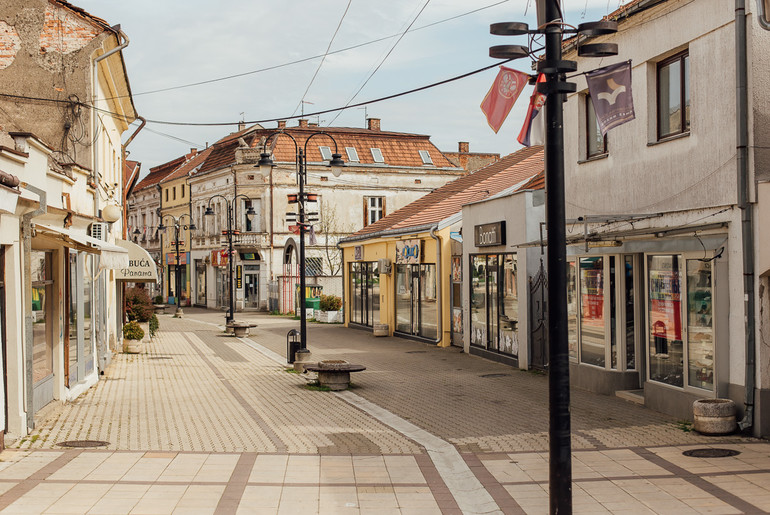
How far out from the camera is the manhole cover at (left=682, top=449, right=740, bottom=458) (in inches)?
393

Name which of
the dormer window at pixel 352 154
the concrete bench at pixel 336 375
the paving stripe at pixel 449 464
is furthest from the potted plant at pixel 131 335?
the dormer window at pixel 352 154

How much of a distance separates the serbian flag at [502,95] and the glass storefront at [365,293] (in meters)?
23.2

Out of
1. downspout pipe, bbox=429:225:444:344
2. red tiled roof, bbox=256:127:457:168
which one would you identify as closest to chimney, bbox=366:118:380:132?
red tiled roof, bbox=256:127:457:168

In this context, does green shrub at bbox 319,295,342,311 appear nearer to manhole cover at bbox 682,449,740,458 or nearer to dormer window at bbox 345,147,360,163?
dormer window at bbox 345,147,360,163

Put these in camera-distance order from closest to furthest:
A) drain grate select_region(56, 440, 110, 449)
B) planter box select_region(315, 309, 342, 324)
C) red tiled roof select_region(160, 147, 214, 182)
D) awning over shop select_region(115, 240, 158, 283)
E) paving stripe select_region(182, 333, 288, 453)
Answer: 1. drain grate select_region(56, 440, 110, 449)
2. paving stripe select_region(182, 333, 288, 453)
3. awning over shop select_region(115, 240, 158, 283)
4. planter box select_region(315, 309, 342, 324)
5. red tiled roof select_region(160, 147, 214, 182)

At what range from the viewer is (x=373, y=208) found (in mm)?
53094

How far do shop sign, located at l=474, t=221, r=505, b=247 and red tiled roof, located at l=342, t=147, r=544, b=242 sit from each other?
2876 mm

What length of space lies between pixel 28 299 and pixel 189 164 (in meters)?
55.9

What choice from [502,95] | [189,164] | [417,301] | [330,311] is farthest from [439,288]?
[189,164]

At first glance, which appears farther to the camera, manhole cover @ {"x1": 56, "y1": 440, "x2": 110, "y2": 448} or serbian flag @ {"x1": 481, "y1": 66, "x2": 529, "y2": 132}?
manhole cover @ {"x1": 56, "y1": 440, "x2": 110, "y2": 448}

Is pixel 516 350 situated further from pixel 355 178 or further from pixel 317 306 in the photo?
pixel 355 178

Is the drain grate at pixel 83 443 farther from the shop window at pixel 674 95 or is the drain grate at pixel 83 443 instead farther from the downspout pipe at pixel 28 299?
the shop window at pixel 674 95

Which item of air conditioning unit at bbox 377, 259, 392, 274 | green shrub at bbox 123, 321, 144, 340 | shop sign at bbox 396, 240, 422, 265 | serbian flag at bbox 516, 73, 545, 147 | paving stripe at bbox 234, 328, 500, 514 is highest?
serbian flag at bbox 516, 73, 545, 147

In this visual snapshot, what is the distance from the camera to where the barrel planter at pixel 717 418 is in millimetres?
10969
